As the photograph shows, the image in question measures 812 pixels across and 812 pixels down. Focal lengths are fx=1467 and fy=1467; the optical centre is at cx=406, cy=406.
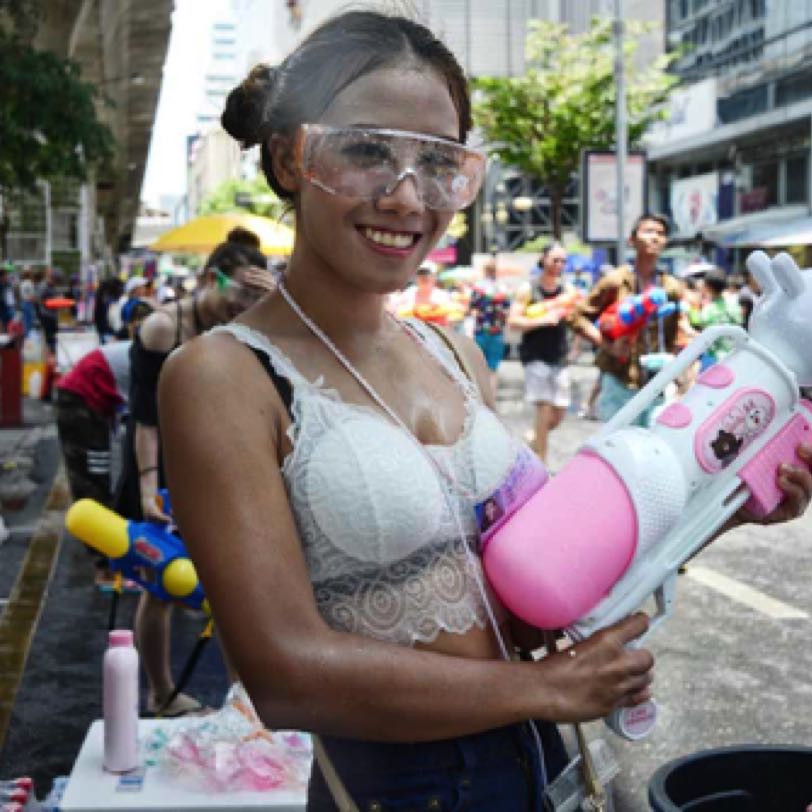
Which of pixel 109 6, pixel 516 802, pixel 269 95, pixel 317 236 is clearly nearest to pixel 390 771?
pixel 516 802

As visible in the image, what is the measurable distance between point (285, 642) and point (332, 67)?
2.41 feet

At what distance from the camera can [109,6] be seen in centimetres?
2597

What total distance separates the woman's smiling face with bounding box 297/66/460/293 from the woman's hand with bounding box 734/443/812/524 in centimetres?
56

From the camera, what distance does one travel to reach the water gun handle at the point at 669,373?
1.99 m

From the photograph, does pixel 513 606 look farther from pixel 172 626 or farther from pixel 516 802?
pixel 172 626

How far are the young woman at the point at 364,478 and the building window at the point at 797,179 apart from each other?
39520mm

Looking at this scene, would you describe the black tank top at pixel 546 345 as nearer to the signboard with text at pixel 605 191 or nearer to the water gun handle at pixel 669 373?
the water gun handle at pixel 669 373

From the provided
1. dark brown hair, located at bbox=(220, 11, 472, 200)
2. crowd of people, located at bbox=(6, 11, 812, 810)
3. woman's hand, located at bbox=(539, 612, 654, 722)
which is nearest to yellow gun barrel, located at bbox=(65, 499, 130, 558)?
crowd of people, located at bbox=(6, 11, 812, 810)

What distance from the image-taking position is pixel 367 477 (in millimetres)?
1740

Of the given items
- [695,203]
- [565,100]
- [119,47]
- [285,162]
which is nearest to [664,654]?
[285,162]

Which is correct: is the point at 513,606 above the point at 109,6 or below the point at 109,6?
below

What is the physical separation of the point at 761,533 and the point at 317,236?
769 centimetres

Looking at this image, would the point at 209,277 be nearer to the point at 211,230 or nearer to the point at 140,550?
the point at 140,550

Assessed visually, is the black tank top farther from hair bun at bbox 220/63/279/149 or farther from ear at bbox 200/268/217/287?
hair bun at bbox 220/63/279/149
